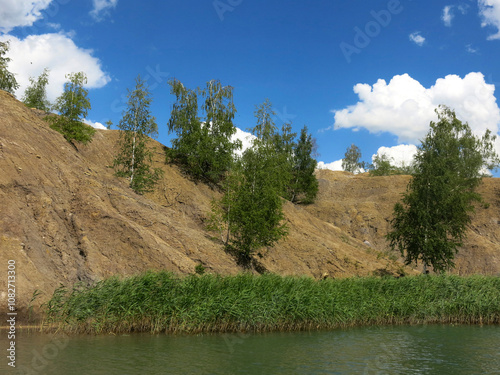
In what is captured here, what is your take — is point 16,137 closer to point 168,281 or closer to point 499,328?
point 168,281

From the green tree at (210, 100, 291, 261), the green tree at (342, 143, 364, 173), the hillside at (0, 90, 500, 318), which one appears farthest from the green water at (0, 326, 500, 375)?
the green tree at (342, 143, 364, 173)

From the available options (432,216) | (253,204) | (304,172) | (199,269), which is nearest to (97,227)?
(199,269)

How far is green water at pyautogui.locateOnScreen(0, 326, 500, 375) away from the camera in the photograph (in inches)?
602

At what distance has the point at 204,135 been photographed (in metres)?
57.0

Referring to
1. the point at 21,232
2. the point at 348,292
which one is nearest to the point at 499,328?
the point at 348,292

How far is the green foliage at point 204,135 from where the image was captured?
56.7 metres

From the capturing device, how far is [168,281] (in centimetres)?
2281

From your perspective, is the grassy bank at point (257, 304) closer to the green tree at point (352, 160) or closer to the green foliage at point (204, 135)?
the green foliage at point (204, 135)

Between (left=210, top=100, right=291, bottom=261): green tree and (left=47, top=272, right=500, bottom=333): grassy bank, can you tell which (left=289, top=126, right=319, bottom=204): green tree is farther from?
(left=47, top=272, right=500, bottom=333): grassy bank

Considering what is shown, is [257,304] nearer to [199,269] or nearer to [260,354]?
[260,354]

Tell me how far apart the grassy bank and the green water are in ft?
3.01

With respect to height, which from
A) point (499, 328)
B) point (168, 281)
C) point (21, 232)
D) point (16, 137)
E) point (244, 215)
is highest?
point (16, 137)

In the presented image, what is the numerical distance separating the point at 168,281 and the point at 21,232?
446 inches

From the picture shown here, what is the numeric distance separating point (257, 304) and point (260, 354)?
16.9 feet
